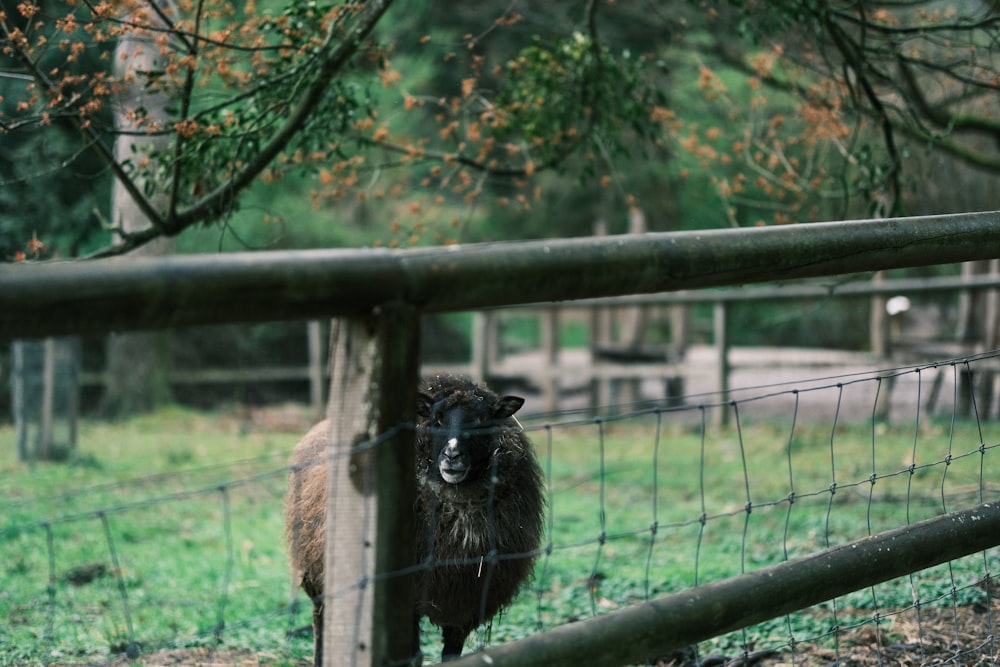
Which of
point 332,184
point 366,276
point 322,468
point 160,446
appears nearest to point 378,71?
point 332,184

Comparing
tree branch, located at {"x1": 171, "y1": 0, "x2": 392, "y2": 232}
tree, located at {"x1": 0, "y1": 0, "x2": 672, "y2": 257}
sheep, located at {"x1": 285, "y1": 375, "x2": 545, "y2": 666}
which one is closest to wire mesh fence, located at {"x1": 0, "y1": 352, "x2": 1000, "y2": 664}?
sheep, located at {"x1": 285, "y1": 375, "x2": 545, "y2": 666}

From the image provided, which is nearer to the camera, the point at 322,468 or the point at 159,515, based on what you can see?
the point at 322,468

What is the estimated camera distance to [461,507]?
424 cm

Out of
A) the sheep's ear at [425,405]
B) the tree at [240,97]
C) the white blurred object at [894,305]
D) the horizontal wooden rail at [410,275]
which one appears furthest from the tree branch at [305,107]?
the white blurred object at [894,305]

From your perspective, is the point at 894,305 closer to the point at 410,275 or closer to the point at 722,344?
the point at 722,344

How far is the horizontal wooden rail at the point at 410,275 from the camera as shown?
1.74m

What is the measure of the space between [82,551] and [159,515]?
1.79 m

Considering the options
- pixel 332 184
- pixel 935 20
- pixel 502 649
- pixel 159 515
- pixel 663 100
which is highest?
pixel 935 20

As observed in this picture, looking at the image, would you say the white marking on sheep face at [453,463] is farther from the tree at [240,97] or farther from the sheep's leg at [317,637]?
the tree at [240,97]

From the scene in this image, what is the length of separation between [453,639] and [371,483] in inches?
99.5

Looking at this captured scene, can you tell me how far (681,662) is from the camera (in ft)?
14.1

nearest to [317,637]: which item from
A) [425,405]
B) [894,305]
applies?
[425,405]

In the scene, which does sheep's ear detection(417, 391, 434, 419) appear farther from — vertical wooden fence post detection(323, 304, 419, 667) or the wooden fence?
vertical wooden fence post detection(323, 304, 419, 667)

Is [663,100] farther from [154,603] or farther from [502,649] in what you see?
[502,649]
